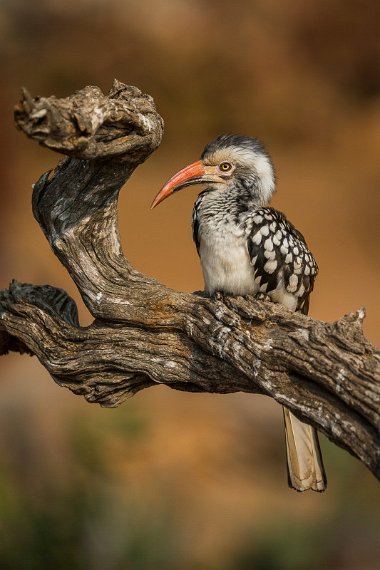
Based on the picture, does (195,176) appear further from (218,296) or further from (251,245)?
(218,296)

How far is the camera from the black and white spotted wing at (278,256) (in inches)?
144

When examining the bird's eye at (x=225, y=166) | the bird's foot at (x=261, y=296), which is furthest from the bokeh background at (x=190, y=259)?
the bird's eye at (x=225, y=166)

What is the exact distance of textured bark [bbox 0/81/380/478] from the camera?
289 centimetres

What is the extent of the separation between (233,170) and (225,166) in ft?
0.12

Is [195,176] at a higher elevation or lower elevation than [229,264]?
higher

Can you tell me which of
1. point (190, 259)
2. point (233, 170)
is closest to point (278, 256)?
point (233, 170)

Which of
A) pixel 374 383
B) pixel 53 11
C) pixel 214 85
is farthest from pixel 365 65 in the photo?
pixel 374 383

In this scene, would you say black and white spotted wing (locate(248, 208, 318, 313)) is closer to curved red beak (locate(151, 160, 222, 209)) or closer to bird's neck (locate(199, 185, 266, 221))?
bird's neck (locate(199, 185, 266, 221))

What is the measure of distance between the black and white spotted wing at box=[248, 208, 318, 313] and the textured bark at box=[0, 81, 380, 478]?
0.76 feet

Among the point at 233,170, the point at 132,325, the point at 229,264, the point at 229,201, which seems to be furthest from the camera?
the point at 233,170

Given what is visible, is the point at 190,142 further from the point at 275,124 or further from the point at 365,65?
the point at 365,65

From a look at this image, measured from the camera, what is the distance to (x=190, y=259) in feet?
34.9

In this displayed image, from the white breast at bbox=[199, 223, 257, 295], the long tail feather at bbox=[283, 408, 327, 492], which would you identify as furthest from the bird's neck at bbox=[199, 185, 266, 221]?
the long tail feather at bbox=[283, 408, 327, 492]

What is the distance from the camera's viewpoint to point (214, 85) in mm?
13039
